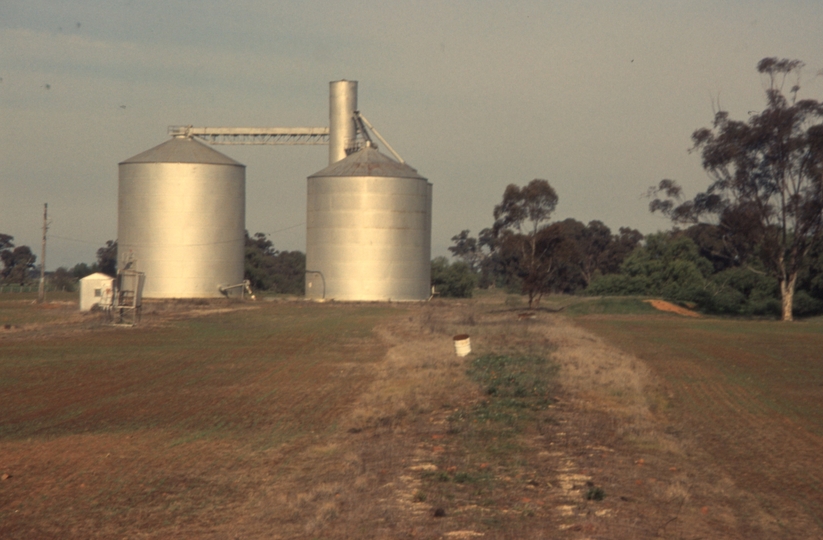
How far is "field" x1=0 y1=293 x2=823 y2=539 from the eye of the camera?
10.8 metres

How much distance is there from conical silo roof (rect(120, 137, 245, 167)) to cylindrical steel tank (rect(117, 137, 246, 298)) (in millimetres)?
73

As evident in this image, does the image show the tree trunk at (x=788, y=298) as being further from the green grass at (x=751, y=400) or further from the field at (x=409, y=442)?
the field at (x=409, y=442)

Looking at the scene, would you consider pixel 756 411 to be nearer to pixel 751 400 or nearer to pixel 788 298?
pixel 751 400

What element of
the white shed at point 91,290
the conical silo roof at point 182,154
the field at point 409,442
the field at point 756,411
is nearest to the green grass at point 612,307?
the field at point 756,411

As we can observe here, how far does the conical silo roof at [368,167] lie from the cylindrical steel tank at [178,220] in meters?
7.63

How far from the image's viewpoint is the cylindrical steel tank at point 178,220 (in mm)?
72562

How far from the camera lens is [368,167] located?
74125 millimetres

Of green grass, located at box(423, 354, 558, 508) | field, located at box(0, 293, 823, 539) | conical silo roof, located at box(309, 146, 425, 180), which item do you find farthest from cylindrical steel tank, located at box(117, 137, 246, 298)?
green grass, located at box(423, 354, 558, 508)

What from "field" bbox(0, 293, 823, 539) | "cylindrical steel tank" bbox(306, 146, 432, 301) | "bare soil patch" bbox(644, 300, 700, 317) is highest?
"cylindrical steel tank" bbox(306, 146, 432, 301)

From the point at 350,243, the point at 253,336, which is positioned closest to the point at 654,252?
the point at 350,243

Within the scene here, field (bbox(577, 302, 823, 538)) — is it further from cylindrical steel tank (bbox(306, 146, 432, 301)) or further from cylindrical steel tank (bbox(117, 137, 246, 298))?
cylindrical steel tank (bbox(117, 137, 246, 298))

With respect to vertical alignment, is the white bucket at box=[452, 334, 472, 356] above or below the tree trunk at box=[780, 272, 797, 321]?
below

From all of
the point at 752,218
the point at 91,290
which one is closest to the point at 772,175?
the point at 752,218

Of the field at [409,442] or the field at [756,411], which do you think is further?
the field at [756,411]
